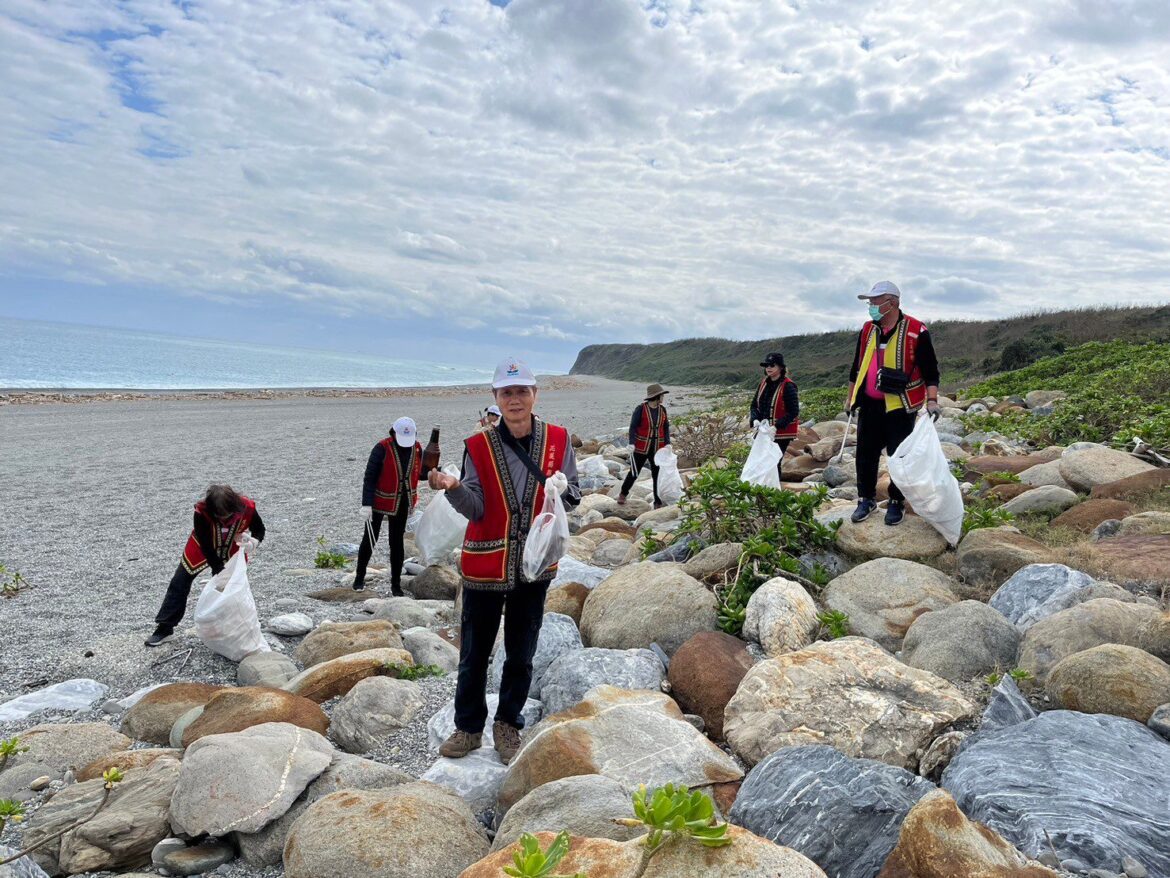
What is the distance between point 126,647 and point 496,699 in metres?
3.35

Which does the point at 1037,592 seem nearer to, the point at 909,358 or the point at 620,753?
the point at 909,358

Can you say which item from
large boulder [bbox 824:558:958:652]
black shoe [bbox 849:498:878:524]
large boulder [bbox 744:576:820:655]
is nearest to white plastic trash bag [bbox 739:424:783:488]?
black shoe [bbox 849:498:878:524]

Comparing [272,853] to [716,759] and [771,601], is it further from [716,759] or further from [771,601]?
[771,601]

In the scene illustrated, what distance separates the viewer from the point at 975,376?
24.3 m

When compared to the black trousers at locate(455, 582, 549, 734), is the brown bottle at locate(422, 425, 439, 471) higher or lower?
higher

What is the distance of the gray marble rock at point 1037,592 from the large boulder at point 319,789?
3557 mm

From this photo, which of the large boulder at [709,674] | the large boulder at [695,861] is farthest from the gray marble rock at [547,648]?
the large boulder at [695,861]

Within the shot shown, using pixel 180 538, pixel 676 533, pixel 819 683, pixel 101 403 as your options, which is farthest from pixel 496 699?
pixel 101 403

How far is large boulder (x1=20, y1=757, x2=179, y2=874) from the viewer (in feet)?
10.6

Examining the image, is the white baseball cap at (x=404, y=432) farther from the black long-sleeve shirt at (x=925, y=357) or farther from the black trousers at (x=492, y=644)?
the black long-sleeve shirt at (x=925, y=357)

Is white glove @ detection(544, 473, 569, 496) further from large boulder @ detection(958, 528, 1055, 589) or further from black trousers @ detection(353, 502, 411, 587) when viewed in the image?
black trousers @ detection(353, 502, 411, 587)

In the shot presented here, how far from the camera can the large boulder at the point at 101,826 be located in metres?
3.24

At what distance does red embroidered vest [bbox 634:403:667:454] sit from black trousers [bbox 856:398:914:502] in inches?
174

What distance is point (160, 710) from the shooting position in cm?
466
